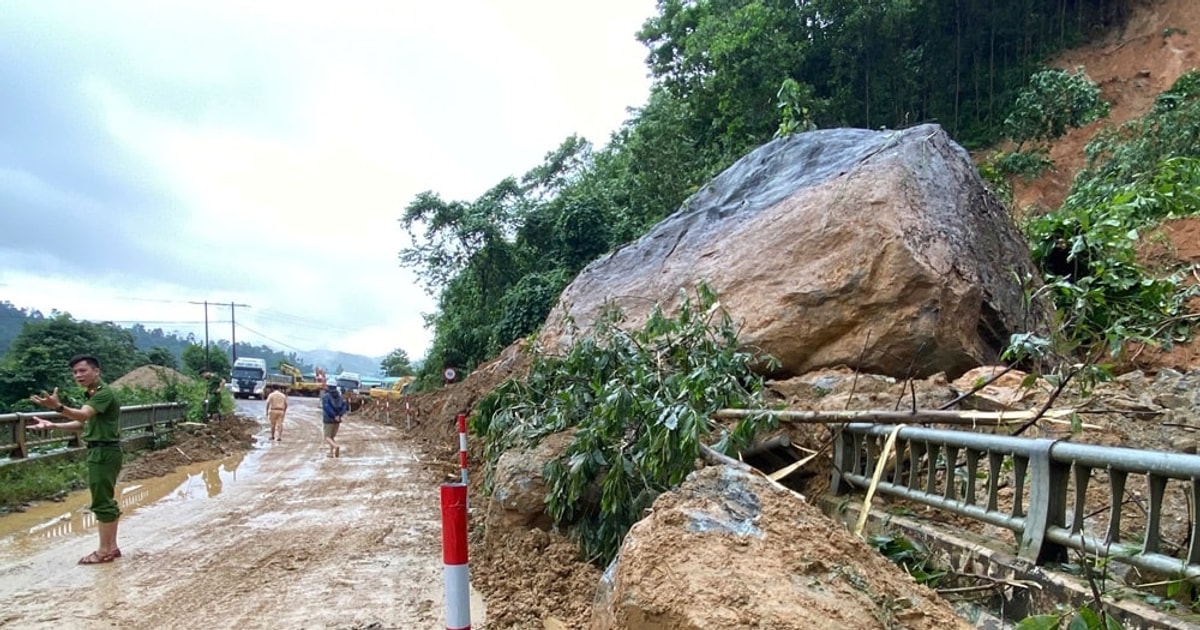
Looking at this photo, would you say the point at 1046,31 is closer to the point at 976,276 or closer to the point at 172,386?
the point at 976,276

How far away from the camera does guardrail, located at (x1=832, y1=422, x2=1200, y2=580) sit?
2156mm

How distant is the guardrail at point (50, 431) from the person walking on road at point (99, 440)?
396 centimetres

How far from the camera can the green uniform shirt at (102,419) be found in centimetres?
595

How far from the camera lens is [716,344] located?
560 cm

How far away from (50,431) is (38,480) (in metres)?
2.55

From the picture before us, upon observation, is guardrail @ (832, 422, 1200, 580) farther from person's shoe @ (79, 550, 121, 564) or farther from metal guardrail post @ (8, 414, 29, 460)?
metal guardrail post @ (8, 414, 29, 460)

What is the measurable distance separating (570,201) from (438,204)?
5.39 meters

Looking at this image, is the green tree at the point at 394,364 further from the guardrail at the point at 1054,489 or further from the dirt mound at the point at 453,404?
the guardrail at the point at 1054,489

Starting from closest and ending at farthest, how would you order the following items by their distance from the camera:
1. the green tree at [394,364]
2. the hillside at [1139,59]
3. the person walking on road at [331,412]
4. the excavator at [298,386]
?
the person walking on road at [331,412]
the hillside at [1139,59]
the excavator at [298,386]
the green tree at [394,364]

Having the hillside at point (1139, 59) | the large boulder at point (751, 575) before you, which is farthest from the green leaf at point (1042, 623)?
the hillside at point (1139, 59)

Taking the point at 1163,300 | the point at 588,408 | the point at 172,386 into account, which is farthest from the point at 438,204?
the point at 1163,300

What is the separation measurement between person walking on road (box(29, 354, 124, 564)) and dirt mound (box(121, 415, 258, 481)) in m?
5.65

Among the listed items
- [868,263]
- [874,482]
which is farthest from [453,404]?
[874,482]

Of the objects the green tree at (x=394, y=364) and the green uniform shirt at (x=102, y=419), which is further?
the green tree at (x=394, y=364)
